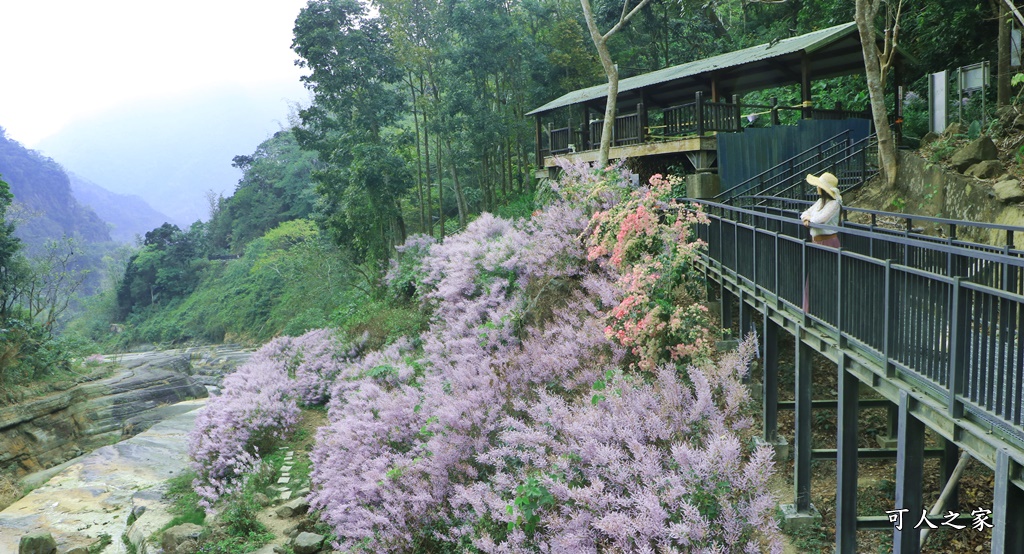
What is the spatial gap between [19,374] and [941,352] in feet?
89.1

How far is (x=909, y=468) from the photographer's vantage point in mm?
4699

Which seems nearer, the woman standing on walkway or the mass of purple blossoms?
the mass of purple blossoms

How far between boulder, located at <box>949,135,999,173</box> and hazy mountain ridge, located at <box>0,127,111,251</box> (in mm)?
99599

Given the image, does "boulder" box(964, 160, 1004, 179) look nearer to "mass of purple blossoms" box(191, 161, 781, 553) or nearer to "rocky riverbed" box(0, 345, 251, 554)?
"mass of purple blossoms" box(191, 161, 781, 553)

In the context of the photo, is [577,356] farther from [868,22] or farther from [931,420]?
[868,22]

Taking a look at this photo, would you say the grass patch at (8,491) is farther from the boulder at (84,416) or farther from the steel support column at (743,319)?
the steel support column at (743,319)

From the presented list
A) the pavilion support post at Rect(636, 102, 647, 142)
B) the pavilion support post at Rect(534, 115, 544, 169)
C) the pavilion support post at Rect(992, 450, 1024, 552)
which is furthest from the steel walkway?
the pavilion support post at Rect(534, 115, 544, 169)

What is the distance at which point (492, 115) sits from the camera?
27.1m

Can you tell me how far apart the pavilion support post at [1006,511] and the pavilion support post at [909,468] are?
0.95 m

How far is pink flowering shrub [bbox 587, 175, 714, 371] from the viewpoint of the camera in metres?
8.63

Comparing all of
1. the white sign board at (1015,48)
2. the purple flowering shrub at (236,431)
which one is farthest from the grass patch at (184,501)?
the white sign board at (1015,48)

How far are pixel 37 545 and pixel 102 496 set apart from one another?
10.7 feet

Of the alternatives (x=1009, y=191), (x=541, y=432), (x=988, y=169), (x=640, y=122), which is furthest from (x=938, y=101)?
(x=541, y=432)

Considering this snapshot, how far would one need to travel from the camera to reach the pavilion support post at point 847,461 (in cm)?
570
